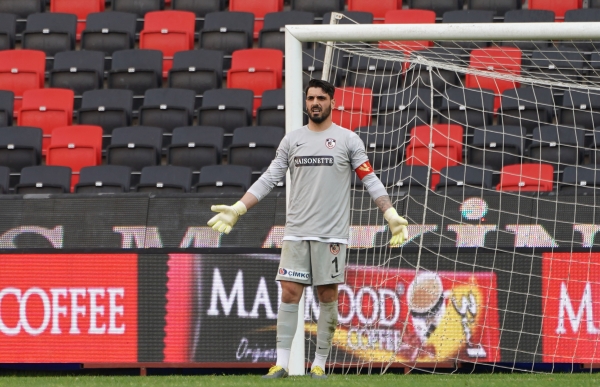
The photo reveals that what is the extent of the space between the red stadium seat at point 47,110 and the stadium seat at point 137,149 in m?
1.41

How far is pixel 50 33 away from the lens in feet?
47.5

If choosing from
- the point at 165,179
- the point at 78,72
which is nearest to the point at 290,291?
the point at 165,179

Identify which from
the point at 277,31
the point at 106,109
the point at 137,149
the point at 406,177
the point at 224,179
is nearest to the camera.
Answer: the point at 406,177

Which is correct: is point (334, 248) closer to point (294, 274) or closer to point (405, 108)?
point (294, 274)

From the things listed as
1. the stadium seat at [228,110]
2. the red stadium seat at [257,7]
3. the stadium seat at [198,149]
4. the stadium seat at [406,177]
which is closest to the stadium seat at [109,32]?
the red stadium seat at [257,7]

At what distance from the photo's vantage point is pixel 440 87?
39.4ft

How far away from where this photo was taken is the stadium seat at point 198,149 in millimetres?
11938

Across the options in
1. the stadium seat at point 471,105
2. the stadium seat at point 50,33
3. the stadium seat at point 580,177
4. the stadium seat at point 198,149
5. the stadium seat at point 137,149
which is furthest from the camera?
the stadium seat at point 50,33

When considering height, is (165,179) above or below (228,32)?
below

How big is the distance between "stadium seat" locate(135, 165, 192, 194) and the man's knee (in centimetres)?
550

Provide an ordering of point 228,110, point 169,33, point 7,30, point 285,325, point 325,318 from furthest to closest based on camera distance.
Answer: point 7,30 < point 169,33 < point 228,110 < point 325,318 < point 285,325

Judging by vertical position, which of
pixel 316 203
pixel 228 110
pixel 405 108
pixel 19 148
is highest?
pixel 405 108

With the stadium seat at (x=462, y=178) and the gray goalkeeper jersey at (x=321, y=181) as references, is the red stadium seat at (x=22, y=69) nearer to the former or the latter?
the stadium seat at (x=462, y=178)

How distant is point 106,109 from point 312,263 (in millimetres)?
7981
